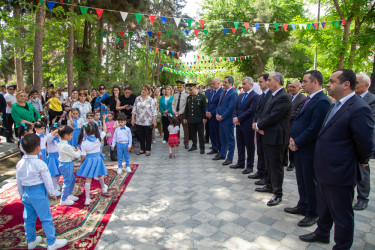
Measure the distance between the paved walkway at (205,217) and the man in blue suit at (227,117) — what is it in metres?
1.14

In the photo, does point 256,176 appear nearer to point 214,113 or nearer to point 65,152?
point 214,113

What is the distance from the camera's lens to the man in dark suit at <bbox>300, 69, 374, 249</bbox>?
2.37 meters

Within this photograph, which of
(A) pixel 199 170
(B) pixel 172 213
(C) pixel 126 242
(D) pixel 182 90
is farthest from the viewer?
(D) pixel 182 90

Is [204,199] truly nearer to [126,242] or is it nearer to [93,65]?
[126,242]

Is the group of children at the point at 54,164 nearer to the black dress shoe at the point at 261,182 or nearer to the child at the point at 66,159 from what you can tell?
the child at the point at 66,159

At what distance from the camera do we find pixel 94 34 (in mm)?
13586

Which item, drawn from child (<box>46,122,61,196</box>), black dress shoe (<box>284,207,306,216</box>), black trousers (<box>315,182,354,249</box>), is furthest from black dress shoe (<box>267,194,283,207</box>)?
child (<box>46,122,61,196</box>)

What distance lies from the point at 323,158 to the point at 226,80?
396 centimetres

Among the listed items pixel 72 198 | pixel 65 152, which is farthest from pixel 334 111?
pixel 72 198

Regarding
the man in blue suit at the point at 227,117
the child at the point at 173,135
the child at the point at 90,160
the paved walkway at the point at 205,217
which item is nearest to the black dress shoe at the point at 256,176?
the paved walkway at the point at 205,217

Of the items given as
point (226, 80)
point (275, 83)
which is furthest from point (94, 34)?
point (275, 83)

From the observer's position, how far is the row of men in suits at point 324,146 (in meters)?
2.45

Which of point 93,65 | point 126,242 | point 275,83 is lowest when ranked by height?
point 126,242

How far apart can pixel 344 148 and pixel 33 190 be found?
11.3ft
